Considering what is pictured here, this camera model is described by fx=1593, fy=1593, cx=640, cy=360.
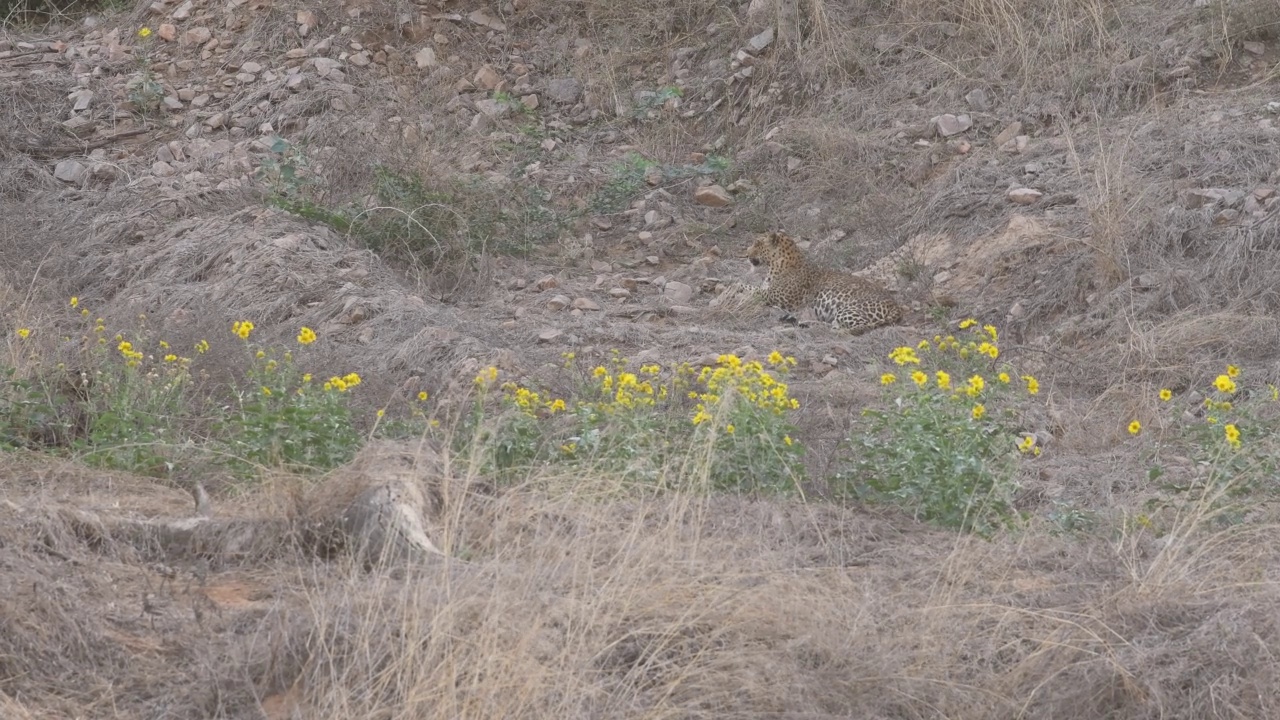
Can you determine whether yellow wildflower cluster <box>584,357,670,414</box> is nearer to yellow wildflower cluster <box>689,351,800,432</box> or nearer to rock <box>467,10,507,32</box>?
yellow wildflower cluster <box>689,351,800,432</box>

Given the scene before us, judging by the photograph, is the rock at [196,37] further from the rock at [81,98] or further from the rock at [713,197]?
the rock at [713,197]

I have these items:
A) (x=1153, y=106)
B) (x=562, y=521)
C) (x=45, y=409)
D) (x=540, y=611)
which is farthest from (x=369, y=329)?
(x=1153, y=106)

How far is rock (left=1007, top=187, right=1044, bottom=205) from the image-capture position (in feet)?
32.1

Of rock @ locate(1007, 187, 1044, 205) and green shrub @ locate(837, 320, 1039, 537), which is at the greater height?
green shrub @ locate(837, 320, 1039, 537)

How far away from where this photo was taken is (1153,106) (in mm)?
10375

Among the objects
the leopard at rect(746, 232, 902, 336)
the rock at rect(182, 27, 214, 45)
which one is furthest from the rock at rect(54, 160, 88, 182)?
the leopard at rect(746, 232, 902, 336)

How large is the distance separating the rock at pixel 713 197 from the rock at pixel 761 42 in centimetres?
158

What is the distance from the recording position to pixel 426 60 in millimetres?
12438

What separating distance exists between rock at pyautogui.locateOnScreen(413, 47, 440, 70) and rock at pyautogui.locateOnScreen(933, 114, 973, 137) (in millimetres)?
4006

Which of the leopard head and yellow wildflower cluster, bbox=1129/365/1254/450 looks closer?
yellow wildflower cluster, bbox=1129/365/1254/450

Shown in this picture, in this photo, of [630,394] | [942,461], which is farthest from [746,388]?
[942,461]

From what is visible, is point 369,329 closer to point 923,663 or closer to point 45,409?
point 45,409

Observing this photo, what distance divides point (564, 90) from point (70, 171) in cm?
375

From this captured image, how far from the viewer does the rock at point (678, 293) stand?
32.1ft
